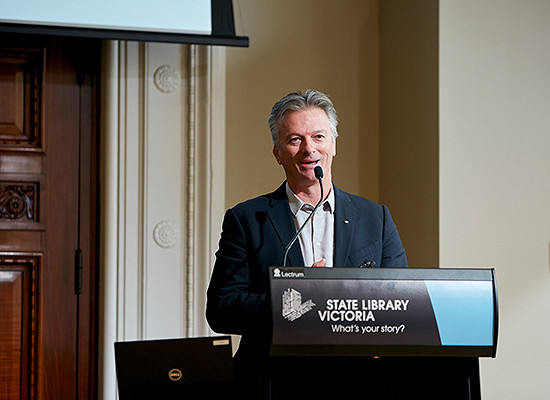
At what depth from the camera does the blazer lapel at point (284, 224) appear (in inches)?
62.4

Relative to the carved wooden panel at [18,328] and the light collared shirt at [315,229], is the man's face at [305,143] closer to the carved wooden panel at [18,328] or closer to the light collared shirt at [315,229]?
the light collared shirt at [315,229]

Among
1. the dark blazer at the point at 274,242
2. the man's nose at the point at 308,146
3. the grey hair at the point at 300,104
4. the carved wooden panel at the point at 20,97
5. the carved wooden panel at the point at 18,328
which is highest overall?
the carved wooden panel at the point at 20,97

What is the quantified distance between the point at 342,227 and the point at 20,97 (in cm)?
177

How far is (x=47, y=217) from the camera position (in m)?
2.86

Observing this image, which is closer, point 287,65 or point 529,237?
point 529,237

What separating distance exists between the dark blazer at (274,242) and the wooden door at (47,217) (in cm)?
142

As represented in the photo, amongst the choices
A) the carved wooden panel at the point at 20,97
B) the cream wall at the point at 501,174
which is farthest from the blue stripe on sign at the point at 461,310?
the carved wooden panel at the point at 20,97

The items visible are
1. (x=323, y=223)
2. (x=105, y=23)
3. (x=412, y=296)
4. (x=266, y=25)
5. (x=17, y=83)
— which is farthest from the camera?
(x=266, y=25)

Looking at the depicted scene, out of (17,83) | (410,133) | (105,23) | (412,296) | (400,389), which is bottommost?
(400,389)

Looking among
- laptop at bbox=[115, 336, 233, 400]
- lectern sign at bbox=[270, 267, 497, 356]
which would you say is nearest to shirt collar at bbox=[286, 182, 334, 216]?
laptop at bbox=[115, 336, 233, 400]

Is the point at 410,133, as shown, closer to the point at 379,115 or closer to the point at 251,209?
→ the point at 379,115

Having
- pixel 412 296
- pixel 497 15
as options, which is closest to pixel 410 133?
pixel 497 15

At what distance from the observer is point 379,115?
3.15 metres

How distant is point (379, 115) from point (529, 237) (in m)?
0.87
